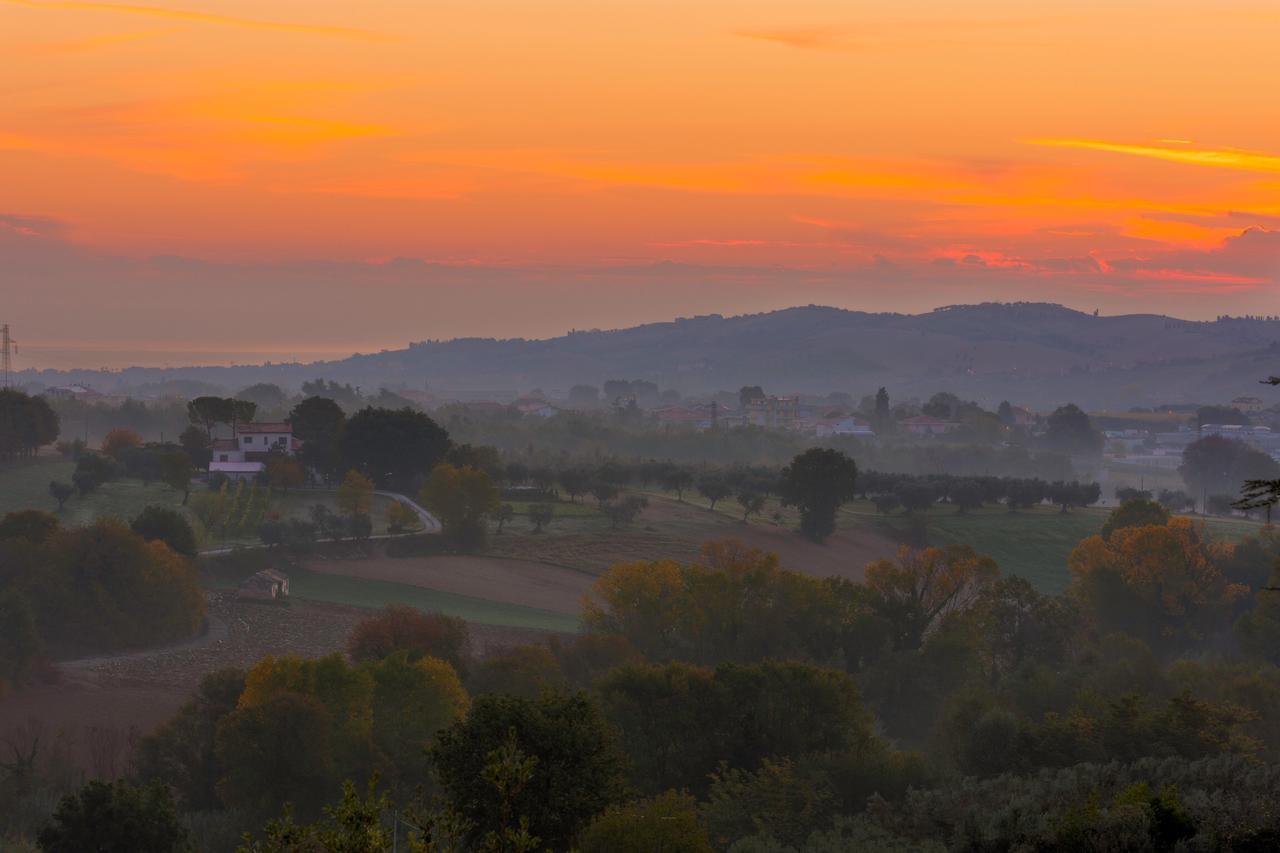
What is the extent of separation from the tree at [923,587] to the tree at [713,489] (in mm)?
35367

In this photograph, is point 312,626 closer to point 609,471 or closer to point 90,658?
point 90,658

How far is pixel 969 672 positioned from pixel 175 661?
26.9m

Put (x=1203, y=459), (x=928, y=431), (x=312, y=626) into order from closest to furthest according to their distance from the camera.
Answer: (x=312, y=626)
(x=1203, y=459)
(x=928, y=431)

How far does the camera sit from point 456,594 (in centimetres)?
6850

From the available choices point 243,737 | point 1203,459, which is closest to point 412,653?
point 243,737

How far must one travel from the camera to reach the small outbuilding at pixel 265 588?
63.7m

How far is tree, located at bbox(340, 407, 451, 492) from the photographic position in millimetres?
91875

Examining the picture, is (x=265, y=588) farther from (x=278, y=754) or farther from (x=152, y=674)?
(x=278, y=754)

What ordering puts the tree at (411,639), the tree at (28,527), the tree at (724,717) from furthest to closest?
the tree at (28,527) < the tree at (411,639) < the tree at (724,717)

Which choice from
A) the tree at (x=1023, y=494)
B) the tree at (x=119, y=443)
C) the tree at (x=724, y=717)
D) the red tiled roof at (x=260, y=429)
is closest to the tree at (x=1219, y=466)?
the tree at (x=1023, y=494)

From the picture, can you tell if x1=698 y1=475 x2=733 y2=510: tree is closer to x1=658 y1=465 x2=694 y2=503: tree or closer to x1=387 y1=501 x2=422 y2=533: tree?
x1=658 y1=465 x2=694 y2=503: tree

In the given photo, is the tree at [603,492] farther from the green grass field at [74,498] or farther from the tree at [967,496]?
the green grass field at [74,498]

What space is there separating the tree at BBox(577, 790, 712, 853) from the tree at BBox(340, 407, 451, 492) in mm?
65539

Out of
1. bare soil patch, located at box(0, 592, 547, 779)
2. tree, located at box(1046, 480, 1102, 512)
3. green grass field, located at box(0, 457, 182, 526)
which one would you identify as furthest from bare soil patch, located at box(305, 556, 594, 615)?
tree, located at box(1046, 480, 1102, 512)
